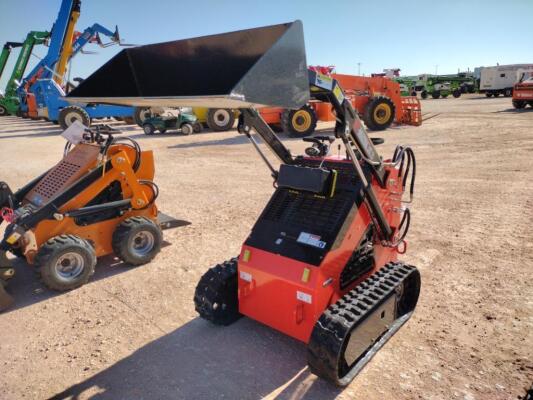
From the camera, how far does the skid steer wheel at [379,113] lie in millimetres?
16875

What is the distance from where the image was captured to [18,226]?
450 cm

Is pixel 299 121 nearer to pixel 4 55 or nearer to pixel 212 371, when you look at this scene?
pixel 212 371

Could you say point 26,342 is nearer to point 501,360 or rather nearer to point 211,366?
point 211,366

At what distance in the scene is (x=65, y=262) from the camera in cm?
465

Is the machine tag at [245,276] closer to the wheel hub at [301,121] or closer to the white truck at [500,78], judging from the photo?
the wheel hub at [301,121]

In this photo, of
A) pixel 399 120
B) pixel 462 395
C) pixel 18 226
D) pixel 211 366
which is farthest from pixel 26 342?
pixel 399 120

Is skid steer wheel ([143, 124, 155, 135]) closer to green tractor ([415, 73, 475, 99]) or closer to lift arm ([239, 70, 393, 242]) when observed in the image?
lift arm ([239, 70, 393, 242])

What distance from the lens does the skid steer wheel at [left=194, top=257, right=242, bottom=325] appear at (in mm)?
3711

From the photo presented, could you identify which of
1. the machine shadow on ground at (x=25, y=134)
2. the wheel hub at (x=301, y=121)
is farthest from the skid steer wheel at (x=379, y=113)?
the machine shadow on ground at (x=25, y=134)

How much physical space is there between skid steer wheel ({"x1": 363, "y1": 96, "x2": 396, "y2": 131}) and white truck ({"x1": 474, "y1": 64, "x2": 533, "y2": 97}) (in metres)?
27.1

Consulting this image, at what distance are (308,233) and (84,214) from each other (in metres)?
2.94

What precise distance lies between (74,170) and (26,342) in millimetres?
2331

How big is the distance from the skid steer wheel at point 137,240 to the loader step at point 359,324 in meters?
2.93

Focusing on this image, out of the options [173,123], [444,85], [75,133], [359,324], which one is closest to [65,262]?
[75,133]
